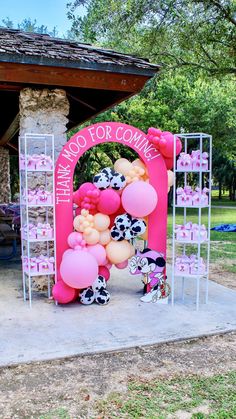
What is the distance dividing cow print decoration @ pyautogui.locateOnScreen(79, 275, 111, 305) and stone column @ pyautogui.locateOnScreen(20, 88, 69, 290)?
0.76 m

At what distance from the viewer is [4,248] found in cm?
904

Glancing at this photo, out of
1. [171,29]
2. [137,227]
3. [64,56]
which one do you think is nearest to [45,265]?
[137,227]

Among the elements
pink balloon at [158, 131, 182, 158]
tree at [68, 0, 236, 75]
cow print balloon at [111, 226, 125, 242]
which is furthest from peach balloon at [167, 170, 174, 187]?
tree at [68, 0, 236, 75]

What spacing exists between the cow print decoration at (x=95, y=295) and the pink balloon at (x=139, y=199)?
1016mm

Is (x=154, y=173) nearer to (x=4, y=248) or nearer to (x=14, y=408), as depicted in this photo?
(x=14, y=408)

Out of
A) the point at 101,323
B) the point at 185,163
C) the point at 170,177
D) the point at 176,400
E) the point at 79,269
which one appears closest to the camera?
the point at 176,400

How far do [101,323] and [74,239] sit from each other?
1.07 m

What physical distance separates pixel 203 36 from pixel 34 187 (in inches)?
273

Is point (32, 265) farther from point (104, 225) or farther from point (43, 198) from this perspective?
point (104, 225)

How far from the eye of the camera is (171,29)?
10.0m

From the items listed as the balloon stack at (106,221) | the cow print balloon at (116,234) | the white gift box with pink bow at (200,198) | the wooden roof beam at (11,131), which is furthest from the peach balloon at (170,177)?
the wooden roof beam at (11,131)

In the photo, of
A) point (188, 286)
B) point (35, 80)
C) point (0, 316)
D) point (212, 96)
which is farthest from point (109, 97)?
point (212, 96)

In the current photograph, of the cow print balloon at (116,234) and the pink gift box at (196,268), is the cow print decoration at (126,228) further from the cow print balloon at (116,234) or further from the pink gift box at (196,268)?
the pink gift box at (196,268)

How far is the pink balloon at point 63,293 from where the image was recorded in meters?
4.79
